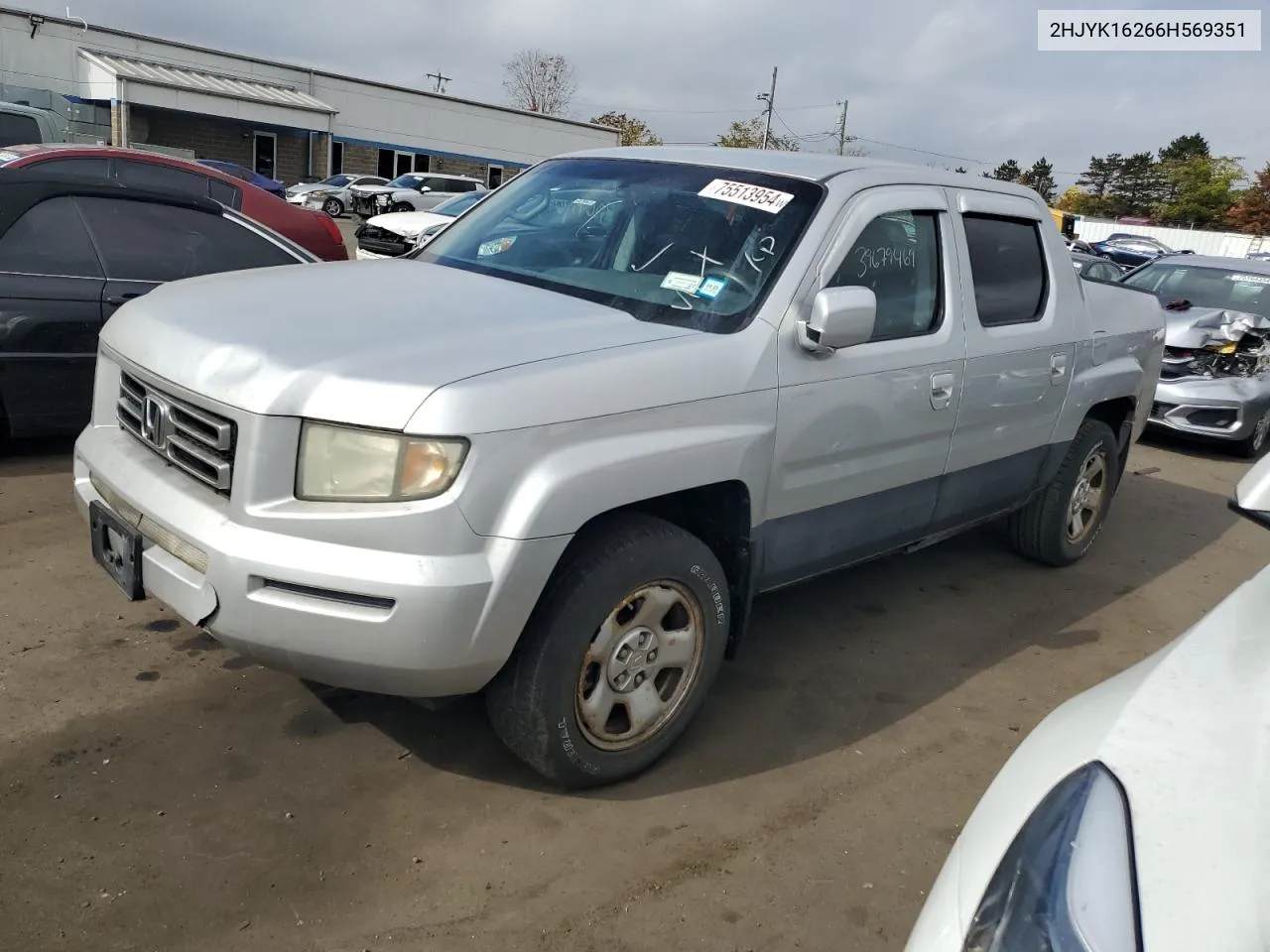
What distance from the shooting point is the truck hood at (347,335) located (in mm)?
2539

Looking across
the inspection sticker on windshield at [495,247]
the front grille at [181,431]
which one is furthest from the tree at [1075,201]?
the front grille at [181,431]

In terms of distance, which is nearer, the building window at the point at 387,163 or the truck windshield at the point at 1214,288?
the truck windshield at the point at 1214,288

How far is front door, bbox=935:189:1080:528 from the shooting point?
412cm

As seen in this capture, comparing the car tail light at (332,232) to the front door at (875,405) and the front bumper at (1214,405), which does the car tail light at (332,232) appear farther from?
the front bumper at (1214,405)

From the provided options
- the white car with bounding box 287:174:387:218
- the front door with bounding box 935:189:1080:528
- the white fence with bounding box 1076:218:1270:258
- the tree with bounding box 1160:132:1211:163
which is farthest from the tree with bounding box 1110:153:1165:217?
the front door with bounding box 935:189:1080:528

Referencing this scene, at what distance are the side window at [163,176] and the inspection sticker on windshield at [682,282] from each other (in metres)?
5.11

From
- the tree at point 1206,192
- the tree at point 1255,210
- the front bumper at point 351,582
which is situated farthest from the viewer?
the tree at point 1206,192

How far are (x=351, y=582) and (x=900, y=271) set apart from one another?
2.34 meters

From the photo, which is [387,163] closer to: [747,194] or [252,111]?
[252,111]

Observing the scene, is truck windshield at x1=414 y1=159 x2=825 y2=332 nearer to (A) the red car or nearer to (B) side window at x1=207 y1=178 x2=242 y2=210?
(A) the red car

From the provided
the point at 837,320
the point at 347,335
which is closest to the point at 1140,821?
the point at 837,320

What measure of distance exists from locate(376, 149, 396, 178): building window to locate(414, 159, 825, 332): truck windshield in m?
40.4

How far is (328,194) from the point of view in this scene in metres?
29.0

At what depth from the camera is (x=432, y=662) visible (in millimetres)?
2580
